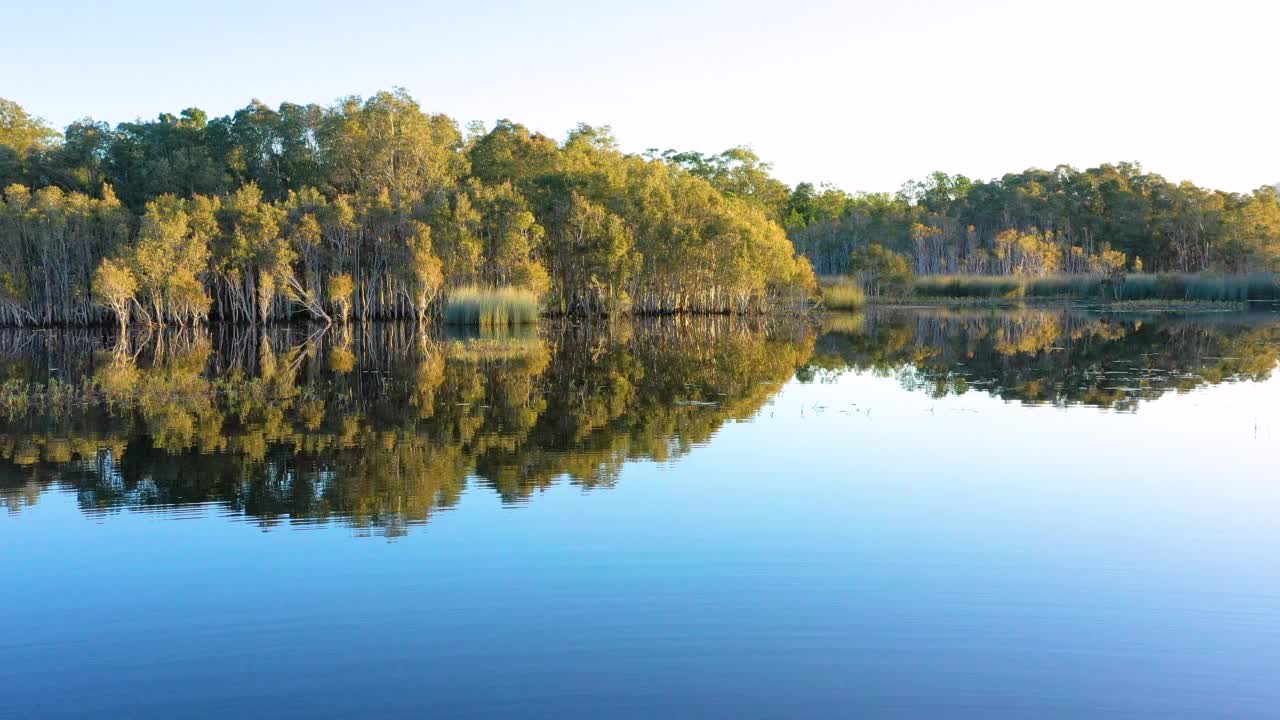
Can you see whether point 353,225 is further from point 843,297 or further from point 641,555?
point 641,555

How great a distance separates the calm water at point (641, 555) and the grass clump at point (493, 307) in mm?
26381

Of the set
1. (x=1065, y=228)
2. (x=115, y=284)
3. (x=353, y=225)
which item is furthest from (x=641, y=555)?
(x=1065, y=228)

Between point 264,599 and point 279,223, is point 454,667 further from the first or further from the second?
point 279,223

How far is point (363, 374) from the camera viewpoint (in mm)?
22188

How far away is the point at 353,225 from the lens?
4756cm

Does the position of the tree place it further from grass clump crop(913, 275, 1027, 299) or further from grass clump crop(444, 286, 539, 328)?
grass clump crop(913, 275, 1027, 299)

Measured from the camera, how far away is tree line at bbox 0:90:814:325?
45812 mm

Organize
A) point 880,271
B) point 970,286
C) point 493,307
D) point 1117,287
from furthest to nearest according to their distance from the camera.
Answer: point 970,286 → point 880,271 → point 1117,287 → point 493,307

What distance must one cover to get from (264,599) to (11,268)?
153 ft

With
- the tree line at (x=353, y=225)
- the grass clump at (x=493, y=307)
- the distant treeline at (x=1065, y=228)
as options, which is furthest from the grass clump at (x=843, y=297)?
the grass clump at (x=493, y=307)

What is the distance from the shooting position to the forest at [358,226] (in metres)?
45.8

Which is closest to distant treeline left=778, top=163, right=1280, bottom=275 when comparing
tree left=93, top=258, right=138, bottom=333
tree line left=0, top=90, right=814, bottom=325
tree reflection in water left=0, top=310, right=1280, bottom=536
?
tree line left=0, top=90, right=814, bottom=325

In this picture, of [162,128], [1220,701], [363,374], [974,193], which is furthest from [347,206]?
[974,193]

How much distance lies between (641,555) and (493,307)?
37.1 m
